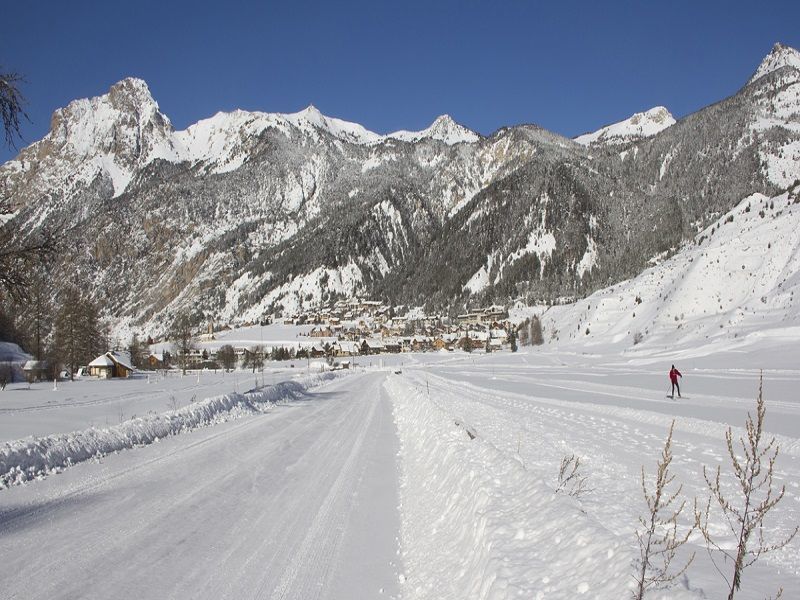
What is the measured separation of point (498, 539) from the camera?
5871 mm

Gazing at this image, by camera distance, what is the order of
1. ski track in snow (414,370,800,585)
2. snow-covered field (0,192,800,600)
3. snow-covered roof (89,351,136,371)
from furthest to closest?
snow-covered roof (89,351,136,371) → ski track in snow (414,370,800,585) → snow-covered field (0,192,800,600)

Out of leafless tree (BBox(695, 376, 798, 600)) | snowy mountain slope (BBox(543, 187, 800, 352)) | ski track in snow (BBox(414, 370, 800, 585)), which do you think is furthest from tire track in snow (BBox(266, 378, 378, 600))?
snowy mountain slope (BBox(543, 187, 800, 352))

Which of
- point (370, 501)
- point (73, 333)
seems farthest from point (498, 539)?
point (73, 333)

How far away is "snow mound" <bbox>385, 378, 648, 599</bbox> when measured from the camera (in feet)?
15.1

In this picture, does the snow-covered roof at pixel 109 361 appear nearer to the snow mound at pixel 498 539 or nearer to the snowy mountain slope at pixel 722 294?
the snowy mountain slope at pixel 722 294

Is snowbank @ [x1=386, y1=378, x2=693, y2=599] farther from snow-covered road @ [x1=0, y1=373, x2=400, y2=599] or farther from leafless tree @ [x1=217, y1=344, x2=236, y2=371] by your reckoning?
leafless tree @ [x1=217, y1=344, x2=236, y2=371]

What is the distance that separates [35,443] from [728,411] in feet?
68.1

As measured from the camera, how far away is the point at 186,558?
6625 mm

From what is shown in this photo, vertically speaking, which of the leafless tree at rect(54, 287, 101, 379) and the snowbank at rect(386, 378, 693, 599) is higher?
the leafless tree at rect(54, 287, 101, 379)

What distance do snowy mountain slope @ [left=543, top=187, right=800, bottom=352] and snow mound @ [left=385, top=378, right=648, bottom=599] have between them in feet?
133

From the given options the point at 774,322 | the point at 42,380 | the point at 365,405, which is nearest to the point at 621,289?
the point at 774,322

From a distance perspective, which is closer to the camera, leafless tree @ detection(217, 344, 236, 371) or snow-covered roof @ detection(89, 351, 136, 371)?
snow-covered roof @ detection(89, 351, 136, 371)

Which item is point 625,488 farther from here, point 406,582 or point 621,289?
point 621,289

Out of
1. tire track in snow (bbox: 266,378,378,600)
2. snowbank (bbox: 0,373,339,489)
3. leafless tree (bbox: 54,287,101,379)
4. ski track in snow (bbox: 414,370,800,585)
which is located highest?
leafless tree (bbox: 54,287,101,379)
